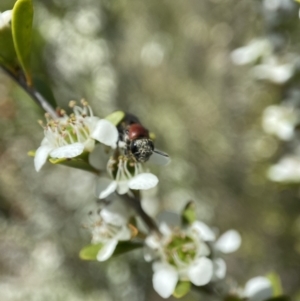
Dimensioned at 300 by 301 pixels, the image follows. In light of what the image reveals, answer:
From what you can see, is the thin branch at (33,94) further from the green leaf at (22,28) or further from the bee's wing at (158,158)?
the bee's wing at (158,158)

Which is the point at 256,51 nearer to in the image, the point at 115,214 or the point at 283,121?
the point at 283,121

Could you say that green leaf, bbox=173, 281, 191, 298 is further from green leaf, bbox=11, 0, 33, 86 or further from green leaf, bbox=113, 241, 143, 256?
green leaf, bbox=11, 0, 33, 86

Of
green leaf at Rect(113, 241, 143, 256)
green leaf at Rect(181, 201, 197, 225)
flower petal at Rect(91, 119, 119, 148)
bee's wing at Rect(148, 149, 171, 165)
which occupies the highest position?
flower petal at Rect(91, 119, 119, 148)

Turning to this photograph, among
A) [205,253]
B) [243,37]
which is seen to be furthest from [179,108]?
[205,253]

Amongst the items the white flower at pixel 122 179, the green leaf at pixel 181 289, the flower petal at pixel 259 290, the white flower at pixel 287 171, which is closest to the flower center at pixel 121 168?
the white flower at pixel 122 179

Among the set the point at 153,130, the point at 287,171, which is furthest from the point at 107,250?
the point at 153,130

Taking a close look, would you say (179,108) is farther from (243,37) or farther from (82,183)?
(82,183)

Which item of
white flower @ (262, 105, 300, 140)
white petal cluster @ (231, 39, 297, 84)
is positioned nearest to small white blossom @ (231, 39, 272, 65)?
white petal cluster @ (231, 39, 297, 84)
